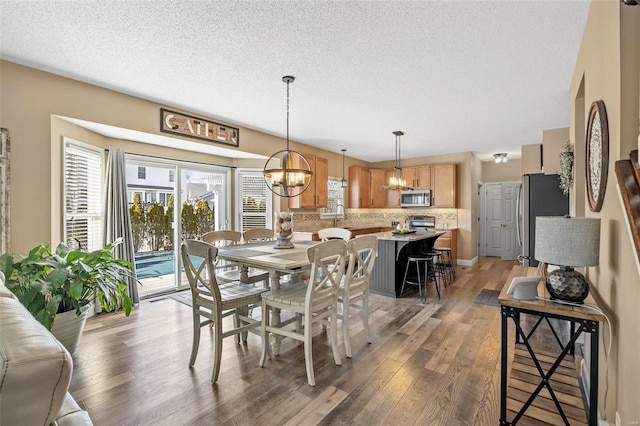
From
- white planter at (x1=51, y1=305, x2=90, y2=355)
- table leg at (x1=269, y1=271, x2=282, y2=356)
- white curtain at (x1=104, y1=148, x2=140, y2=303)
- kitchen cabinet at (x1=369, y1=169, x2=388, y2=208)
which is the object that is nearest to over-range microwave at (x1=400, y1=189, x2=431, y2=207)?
kitchen cabinet at (x1=369, y1=169, x2=388, y2=208)

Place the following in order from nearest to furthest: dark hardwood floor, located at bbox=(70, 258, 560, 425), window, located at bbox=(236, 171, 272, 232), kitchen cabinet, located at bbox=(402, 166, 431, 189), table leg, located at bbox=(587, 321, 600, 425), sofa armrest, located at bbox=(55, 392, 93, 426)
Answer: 1. sofa armrest, located at bbox=(55, 392, 93, 426)
2. table leg, located at bbox=(587, 321, 600, 425)
3. dark hardwood floor, located at bbox=(70, 258, 560, 425)
4. window, located at bbox=(236, 171, 272, 232)
5. kitchen cabinet, located at bbox=(402, 166, 431, 189)

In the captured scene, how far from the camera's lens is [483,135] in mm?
5141

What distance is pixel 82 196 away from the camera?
3494 millimetres

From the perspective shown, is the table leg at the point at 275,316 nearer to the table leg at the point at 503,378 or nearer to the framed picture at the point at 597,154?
the table leg at the point at 503,378

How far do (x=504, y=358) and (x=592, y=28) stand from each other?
81.6 inches

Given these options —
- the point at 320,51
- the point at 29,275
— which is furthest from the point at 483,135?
the point at 29,275

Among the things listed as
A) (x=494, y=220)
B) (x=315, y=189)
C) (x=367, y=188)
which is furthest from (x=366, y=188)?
(x=494, y=220)

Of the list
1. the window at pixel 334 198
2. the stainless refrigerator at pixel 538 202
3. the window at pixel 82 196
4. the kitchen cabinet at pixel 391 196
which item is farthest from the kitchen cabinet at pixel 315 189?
the stainless refrigerator at pixel 538 202

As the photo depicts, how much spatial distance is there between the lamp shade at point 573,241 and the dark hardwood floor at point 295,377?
→ 3.46 feet

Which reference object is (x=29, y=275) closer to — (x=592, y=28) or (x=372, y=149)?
(x=592, y=28)

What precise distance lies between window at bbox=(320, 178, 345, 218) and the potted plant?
4.53 meters

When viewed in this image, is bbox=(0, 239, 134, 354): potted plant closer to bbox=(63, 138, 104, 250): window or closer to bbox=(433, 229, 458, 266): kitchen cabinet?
bbox=(63, 138, 104, 250): window

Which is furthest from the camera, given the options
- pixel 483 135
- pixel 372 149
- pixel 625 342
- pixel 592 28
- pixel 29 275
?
pixel 372 149

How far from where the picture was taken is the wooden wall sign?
12.0ft
